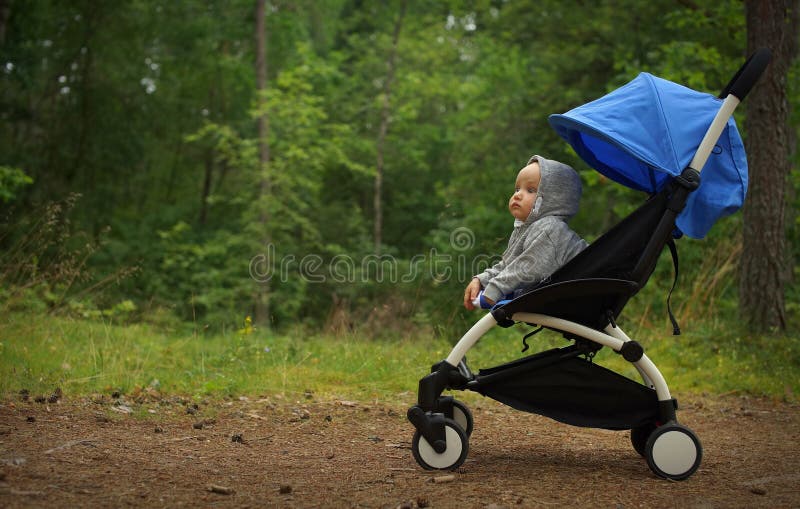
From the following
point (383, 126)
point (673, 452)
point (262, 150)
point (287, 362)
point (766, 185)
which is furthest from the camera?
point (383, 126)

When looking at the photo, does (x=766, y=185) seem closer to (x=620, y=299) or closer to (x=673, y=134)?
(x=673, y=134)

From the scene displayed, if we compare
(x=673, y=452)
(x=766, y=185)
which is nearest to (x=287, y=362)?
(x=673, y=452)

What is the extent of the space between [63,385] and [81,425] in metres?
0.92

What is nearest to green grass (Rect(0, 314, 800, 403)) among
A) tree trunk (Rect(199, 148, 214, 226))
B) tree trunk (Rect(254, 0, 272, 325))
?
tree trunk (Rect(254, 0, 272, 325))

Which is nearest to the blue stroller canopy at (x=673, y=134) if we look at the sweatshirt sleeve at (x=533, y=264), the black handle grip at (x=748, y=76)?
the black handle grip at (x=748, y=76)

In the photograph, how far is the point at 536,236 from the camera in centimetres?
372

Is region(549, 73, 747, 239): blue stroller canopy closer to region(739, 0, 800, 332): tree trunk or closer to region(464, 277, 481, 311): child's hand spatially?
region(464, 277, 481, 311): child's hand

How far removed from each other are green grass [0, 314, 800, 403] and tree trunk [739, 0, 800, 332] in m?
0.39

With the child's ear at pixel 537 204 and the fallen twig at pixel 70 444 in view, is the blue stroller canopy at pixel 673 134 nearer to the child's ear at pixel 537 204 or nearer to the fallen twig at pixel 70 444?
the child's ear at pixel 537 204

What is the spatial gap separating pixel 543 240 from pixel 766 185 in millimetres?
4297

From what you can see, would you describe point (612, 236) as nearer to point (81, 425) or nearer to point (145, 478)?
point (145, 478)

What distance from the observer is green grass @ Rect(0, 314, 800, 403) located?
17.6 feet

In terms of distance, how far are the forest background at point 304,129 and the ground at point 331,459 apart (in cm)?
491

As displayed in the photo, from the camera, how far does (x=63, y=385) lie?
5.09 m
